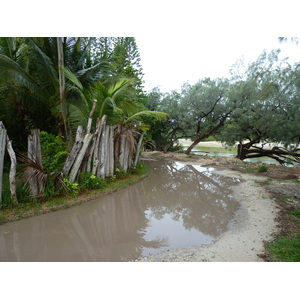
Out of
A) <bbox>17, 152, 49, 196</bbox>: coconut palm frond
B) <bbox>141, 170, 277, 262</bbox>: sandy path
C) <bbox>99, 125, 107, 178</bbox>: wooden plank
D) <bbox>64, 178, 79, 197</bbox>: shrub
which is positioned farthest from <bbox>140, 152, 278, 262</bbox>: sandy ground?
<bbox>99, 125, 107, 178</bbox>: wooden plank

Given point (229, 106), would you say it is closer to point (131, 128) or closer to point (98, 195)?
point (131, 128)

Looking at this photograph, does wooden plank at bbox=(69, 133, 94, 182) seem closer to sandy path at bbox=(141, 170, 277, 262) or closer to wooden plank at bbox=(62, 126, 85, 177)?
wooden plank at bbox=(62, 126, 85, 177)

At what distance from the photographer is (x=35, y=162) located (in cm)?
446

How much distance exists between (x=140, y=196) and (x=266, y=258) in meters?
3.81

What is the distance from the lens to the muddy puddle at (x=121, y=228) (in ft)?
10.1

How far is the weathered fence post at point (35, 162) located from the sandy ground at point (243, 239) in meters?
2.91

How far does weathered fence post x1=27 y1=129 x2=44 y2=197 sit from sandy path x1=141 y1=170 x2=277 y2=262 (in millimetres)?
2933

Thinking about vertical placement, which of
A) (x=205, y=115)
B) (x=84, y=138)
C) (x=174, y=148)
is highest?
(x=205, y=115)

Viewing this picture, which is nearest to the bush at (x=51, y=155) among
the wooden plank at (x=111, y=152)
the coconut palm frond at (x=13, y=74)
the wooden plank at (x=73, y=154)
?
the wooden plank at (x=73, y=154)

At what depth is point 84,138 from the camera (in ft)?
17.7

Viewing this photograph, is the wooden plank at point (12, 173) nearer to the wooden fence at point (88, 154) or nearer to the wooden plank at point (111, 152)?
the wooden fence at point (88, 154)

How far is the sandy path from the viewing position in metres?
2.95

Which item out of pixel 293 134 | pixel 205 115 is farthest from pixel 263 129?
pixel 205 115

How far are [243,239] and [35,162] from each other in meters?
4.30
